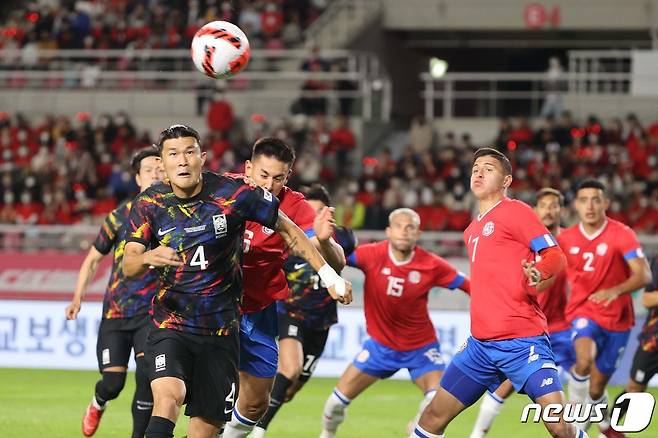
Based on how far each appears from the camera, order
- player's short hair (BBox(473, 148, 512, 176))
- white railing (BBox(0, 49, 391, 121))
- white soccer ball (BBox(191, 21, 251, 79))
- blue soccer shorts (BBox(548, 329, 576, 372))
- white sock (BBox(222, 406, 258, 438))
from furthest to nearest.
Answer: white railing (BBox(0, 49, 391, 121)), blue soccer shorts (BBox(548, 329, 576, 372)), white soccer ball (BBox(191, 21, 251, 79)), white sock (BBox(222, 406, 258, 438)), player's short hair (BBox(473, 148, 512, 176))

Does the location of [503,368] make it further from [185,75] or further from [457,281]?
[185,75]

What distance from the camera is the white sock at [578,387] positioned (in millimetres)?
10945

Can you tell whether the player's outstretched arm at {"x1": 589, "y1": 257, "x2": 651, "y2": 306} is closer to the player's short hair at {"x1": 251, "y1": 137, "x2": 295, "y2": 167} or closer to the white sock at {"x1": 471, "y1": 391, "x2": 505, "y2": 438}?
the white sock at {"x1": 471, "y1": 391, "x2": 505, "y2": 438}

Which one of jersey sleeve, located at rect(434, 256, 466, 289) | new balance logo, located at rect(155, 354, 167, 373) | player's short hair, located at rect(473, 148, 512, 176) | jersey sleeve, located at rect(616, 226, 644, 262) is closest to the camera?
new balance logo, located at rect(155, 354, 167, 373)

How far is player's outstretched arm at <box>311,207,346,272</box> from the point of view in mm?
7395

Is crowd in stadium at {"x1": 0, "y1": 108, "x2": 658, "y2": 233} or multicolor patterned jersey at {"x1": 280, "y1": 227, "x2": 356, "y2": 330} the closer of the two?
multicolor patterned jersey at {"x1": 280, "y1": 227, "x2": 356, "y2": 330}

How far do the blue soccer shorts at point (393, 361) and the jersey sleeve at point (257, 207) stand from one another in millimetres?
3179

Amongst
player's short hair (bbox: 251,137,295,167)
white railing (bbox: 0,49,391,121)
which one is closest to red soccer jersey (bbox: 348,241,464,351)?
player's short hair (bbox: 251,137,295,167)

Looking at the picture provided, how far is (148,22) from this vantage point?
96.8 ft

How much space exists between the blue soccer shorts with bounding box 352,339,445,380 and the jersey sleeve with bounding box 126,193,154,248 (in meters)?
3.41

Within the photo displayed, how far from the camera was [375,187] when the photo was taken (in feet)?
73.0

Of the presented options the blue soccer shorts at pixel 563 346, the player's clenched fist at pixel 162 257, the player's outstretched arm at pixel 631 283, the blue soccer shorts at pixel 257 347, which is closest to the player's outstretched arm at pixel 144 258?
the player's clenched fist at pixel 162 257

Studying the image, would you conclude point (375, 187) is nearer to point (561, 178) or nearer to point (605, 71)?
point (561, 178)

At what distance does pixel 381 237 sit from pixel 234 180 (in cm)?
998
